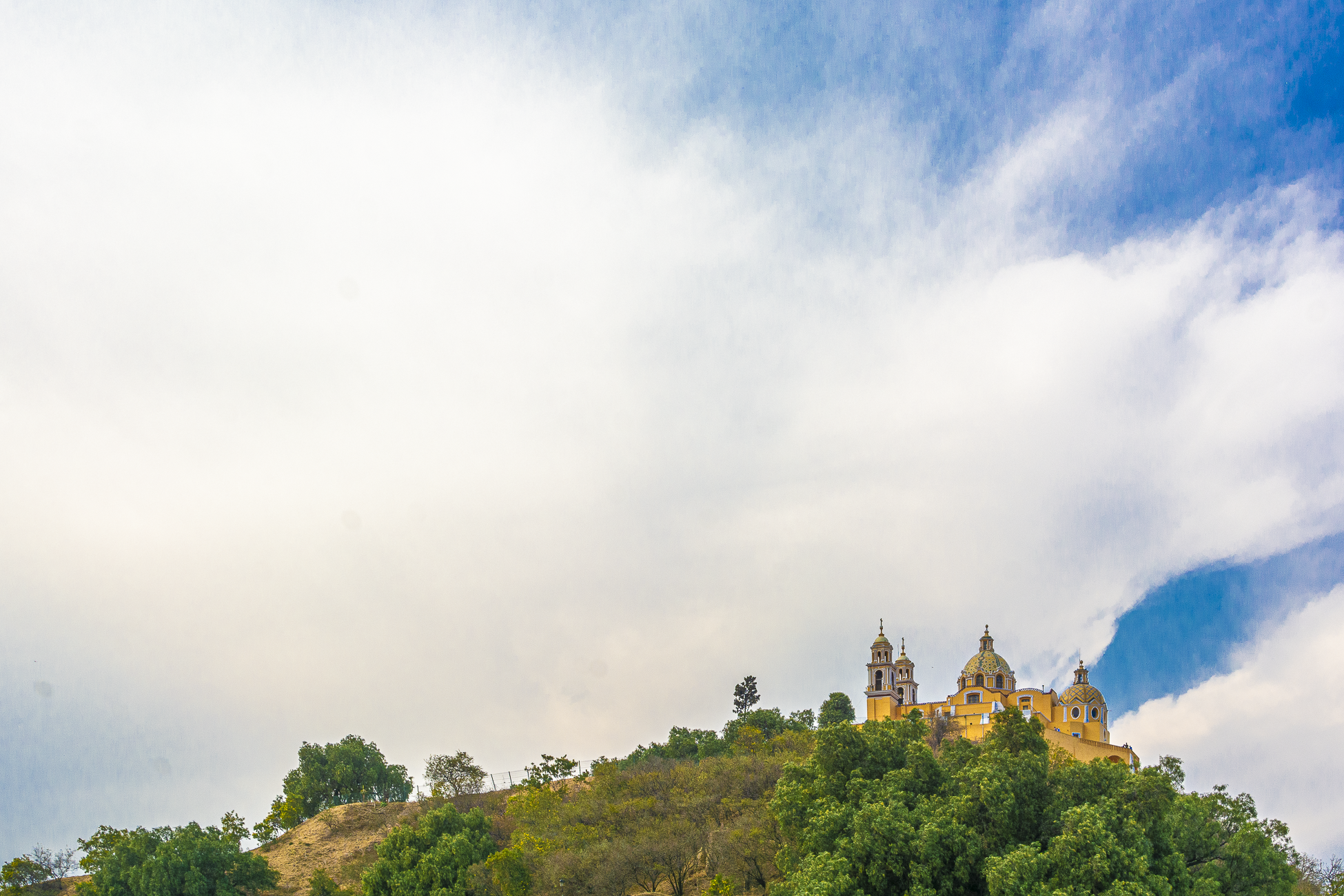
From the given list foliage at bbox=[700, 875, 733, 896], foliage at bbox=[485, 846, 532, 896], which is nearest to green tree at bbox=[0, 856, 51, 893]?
foliage at bbox=[485, 846, 532, 896]

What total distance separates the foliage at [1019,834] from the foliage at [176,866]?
96.2ft

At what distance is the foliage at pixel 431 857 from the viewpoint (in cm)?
3888

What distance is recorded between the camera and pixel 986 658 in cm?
7406

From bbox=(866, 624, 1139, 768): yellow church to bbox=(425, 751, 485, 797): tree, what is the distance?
30106mm

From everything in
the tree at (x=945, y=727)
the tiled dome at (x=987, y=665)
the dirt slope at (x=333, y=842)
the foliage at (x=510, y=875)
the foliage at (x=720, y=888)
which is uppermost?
the tiled dome at (x=987, y=665)

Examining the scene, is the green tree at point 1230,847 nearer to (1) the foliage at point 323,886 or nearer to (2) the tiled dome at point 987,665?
(1) the foliage at point 323,886

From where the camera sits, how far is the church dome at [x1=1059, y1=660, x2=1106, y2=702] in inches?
2751

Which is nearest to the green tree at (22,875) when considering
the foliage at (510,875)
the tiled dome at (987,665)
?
the foliage at (510,875)

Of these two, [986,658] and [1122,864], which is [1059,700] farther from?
[1122,864]

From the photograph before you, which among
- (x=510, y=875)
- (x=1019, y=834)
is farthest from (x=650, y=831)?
(x=1019, y=834)

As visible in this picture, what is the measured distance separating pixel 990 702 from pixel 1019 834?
4759cm

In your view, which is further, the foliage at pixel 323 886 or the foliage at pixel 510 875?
the foliage at pixel 323 886

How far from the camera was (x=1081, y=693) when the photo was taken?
70062mm

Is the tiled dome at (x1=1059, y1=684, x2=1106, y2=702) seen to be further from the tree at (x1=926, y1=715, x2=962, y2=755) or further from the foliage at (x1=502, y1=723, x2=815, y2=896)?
the foliage at (x1=502, y1=723, x2=815, y2=896)
